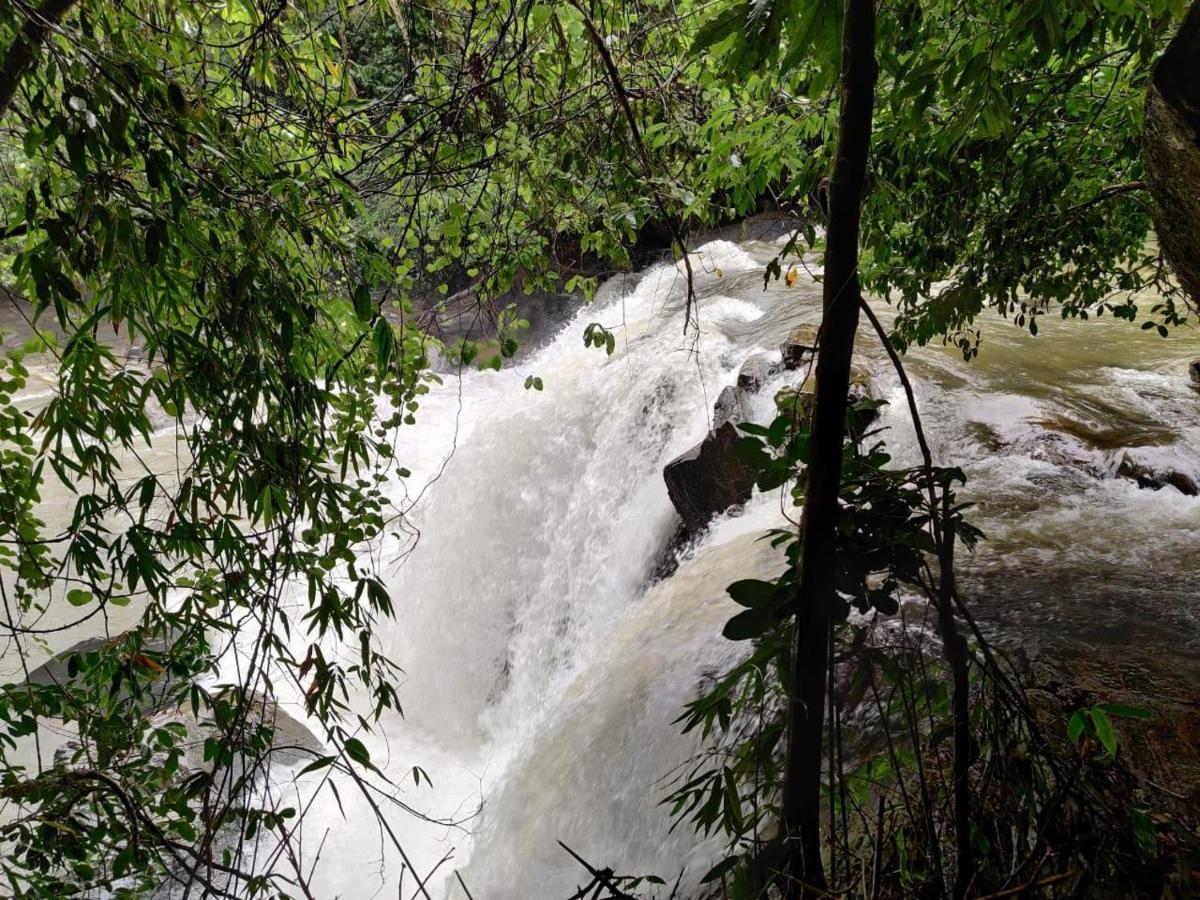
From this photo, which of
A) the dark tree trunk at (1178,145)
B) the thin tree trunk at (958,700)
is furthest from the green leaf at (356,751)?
the dark tree trunk at (1178,145)

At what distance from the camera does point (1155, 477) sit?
4.84 m

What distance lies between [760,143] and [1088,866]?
2.36 meters

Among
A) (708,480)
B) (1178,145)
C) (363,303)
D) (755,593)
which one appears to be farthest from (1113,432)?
(363,303)

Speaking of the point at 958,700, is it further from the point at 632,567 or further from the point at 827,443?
the point at 632,567

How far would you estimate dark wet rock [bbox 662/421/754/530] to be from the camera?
5.64m

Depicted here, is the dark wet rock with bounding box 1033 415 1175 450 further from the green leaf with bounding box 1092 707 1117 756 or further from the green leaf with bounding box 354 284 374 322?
the green leaf with bounding box 354 284 374 322

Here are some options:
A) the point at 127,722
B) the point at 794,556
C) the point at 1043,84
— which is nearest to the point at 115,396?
the point at 127,722

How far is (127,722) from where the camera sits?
204 cm

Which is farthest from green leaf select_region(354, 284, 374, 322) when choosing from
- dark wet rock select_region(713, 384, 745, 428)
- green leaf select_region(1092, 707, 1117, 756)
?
dark wet rock select_region(713, 384, 745, 428)

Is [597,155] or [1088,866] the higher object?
[597,155]

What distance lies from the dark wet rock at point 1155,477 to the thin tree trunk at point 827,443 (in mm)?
4788

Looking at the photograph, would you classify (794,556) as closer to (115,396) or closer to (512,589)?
(115,396)

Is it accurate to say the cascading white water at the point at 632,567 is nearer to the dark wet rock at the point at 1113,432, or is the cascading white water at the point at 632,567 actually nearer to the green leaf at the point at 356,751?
the dark wet rock at the point at 1113,432

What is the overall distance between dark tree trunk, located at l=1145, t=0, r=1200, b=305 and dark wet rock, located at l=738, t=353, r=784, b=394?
13.2 ft
